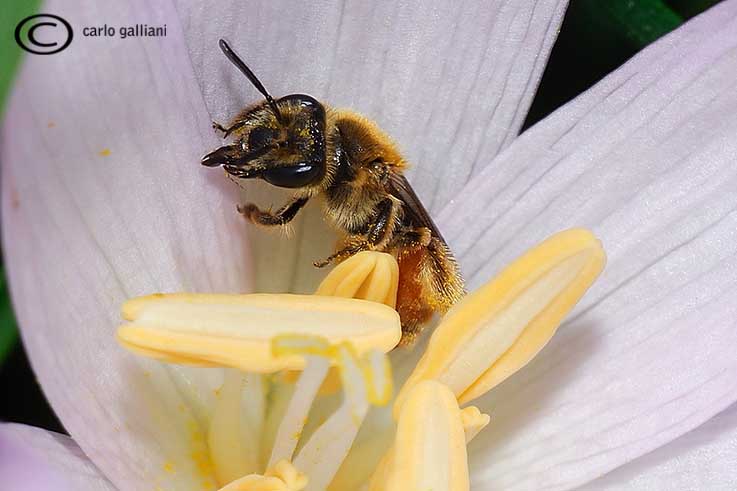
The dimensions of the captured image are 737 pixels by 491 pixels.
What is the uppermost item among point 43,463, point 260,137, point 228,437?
point 260,137

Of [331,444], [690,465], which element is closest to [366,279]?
[331,444]

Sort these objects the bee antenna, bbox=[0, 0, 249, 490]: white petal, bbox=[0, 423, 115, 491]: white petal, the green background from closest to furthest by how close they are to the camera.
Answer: bbox=[0, 423, 115, 491]: white petal
bbox=[0, 0, 249, 490]: white petal
the bee antenna
the green background

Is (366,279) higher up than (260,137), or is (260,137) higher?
(260,137)

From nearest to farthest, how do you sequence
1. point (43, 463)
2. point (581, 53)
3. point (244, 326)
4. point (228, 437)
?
point (43, 463) → point (244, 326) → point (228, 437) → point (581, 53)

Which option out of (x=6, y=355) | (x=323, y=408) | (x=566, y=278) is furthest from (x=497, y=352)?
(x=6, y=355)

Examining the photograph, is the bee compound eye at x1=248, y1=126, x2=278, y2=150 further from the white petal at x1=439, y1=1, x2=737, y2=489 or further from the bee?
the white petal at x1=439, y1=1, x2=737, y2=489

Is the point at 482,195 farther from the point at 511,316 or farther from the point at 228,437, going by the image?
the point at 228,437

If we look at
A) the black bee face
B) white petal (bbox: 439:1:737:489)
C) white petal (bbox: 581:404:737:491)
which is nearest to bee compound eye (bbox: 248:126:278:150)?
the black bee face
